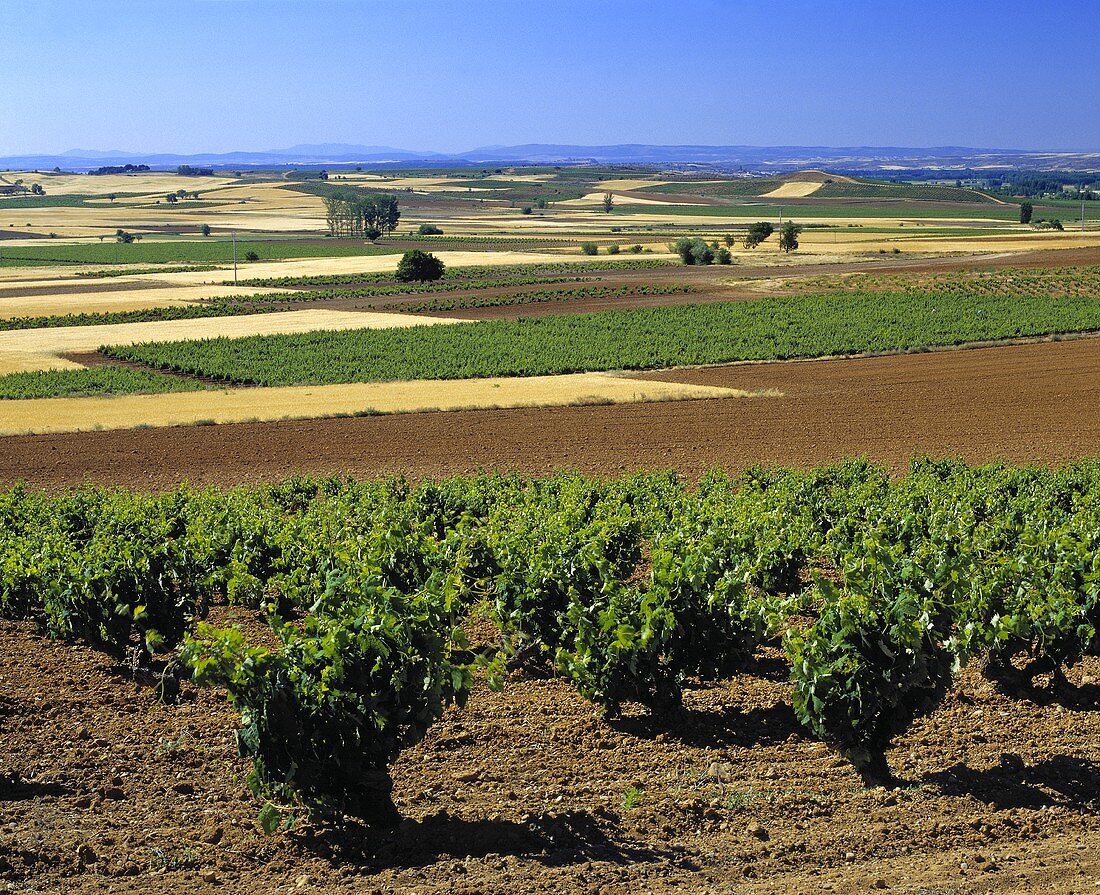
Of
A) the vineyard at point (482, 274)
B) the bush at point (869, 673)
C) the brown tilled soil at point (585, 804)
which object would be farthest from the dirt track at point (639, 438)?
the vineyard at point (482, 274)

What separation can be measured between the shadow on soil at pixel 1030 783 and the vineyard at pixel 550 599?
2.39 ft

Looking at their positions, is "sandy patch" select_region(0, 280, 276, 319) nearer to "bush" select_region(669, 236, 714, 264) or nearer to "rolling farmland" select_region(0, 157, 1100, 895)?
"bush" select_region(669, 236, 714, 264)

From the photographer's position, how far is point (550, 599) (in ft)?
49.7

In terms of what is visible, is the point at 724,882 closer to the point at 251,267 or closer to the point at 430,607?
the point at 430,607

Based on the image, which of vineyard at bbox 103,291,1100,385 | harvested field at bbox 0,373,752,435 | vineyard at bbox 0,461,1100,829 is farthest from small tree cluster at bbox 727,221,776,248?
vineyard at bbox 0,461,1100,829

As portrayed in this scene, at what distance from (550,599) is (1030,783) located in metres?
6.21

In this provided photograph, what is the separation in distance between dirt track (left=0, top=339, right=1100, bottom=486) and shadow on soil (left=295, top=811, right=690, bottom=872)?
2161cm

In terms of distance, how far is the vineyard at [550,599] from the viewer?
34.7 ft

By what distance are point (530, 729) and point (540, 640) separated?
5.07 ft

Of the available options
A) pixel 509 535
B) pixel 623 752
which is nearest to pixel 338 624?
pixel 623 752

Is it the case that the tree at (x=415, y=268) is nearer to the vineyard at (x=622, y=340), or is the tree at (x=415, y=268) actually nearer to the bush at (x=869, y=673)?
the vineyard at (x=622, y=340)

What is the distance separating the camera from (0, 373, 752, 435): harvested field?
4197 centimetres

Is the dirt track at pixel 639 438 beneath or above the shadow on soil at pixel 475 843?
beneath

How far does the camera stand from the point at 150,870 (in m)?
9.87
